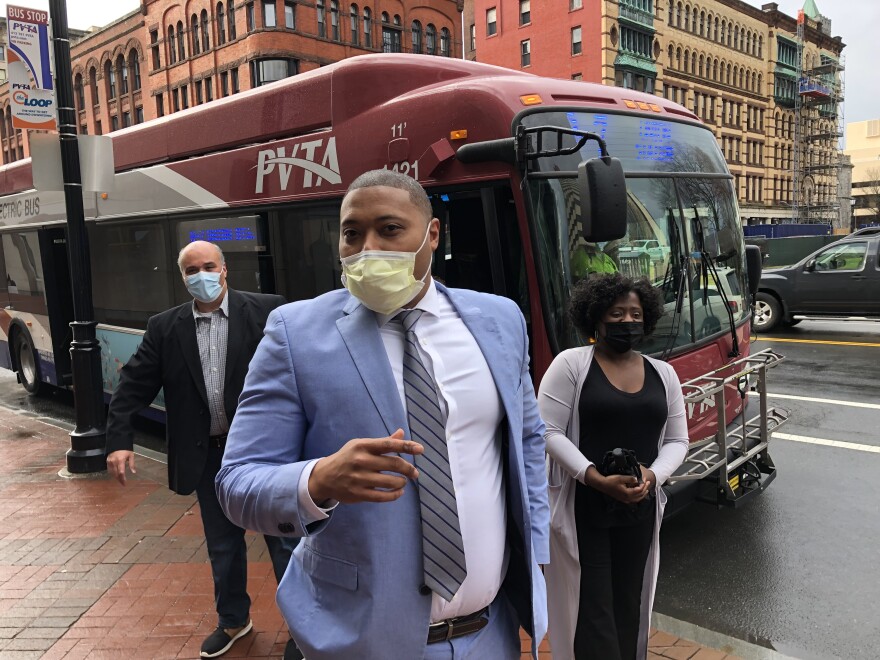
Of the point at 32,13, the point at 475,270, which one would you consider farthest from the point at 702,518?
the point at 32,13

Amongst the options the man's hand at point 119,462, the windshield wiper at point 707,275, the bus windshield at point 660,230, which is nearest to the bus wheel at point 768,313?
the bus windshield at point 660,230

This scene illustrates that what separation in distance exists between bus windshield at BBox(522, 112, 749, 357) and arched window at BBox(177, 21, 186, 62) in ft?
152

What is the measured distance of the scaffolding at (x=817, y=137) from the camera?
227 feet

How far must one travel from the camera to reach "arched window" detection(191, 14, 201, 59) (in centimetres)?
4453

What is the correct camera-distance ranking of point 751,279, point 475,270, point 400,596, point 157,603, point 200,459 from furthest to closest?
point 751,279 < point 475,270 < point 157,603 < point 200,459 < point 400,596

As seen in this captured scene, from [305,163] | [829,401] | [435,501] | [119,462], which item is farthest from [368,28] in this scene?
[435,501]

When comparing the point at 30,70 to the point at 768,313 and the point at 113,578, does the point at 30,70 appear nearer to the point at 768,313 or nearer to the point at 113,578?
the point at 113,578

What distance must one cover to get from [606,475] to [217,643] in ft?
6.94

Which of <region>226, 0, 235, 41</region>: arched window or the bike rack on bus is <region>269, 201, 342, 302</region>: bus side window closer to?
the bike rack on bus

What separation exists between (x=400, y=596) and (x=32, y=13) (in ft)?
24.4

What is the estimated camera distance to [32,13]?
7.06m

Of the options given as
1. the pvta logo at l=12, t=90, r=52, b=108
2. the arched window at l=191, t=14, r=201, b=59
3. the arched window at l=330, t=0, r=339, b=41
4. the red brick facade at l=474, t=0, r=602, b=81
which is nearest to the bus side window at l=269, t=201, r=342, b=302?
the pvta logo at l=12, t=90, r=52, b=108

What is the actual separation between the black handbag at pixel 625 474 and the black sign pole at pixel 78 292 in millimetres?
5474

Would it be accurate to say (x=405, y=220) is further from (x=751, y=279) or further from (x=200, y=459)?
(x=751, y=279)
